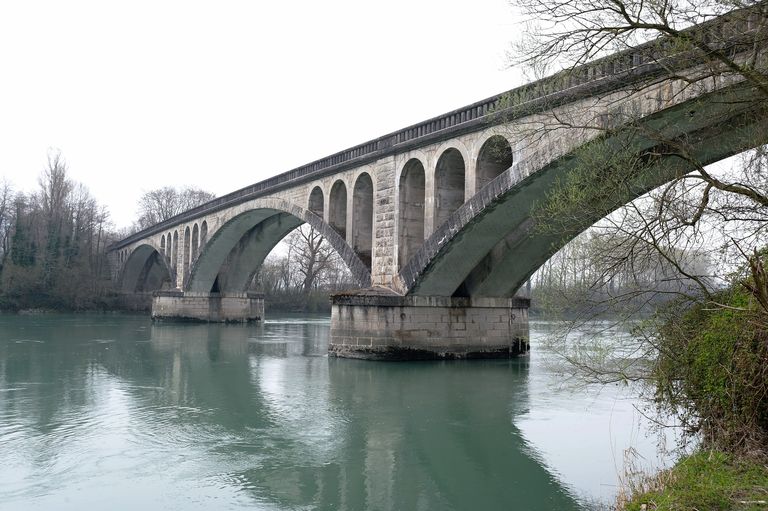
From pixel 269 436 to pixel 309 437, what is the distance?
2.32 feet

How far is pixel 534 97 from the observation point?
14.1m

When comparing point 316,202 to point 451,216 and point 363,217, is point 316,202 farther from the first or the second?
point 451,216

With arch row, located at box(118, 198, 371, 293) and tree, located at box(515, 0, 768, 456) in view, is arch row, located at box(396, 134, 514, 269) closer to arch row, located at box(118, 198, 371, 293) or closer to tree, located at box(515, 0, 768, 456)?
tree, located at box(515, 0, 768, 456)

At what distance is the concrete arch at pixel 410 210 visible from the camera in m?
22.9

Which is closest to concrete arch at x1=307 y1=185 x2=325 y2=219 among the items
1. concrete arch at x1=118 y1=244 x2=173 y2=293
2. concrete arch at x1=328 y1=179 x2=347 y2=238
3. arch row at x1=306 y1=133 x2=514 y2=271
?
concrete arch at x1=328 y1=179 x2=347 y2=238

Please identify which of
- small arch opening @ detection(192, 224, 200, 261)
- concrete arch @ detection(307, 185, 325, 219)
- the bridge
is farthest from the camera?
small arch opening @ detection(192, 224, 200, 261)

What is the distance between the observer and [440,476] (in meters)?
9.31

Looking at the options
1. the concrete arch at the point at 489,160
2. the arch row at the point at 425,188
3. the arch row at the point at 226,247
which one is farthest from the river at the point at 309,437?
the arch row at the point at 226,247

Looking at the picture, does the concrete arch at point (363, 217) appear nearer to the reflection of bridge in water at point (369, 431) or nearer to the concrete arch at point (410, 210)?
the concrete arch at point (410, 210)

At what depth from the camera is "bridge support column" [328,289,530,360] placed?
2186 centimetres

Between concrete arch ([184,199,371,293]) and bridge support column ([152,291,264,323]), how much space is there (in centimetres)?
69

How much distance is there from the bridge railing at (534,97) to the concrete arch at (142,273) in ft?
49.7

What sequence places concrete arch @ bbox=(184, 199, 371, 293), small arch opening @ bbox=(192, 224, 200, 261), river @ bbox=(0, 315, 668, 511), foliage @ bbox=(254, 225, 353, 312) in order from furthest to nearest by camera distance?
foliage @ bbox=(254, 225, 353, 312)
small arch opening @ bbox=(192, 224, 200, 261)
concrete arch @ bbox=(184, 199, 371, 293)
river @ bbox=(0, 315, 668, 511)

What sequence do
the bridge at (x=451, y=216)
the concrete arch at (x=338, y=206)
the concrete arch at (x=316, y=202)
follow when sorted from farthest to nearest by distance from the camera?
the concrete arch at (x=316, y=202)
the concrete arch at (x=338, y=206)
the bridge at (x=451, y=216)
